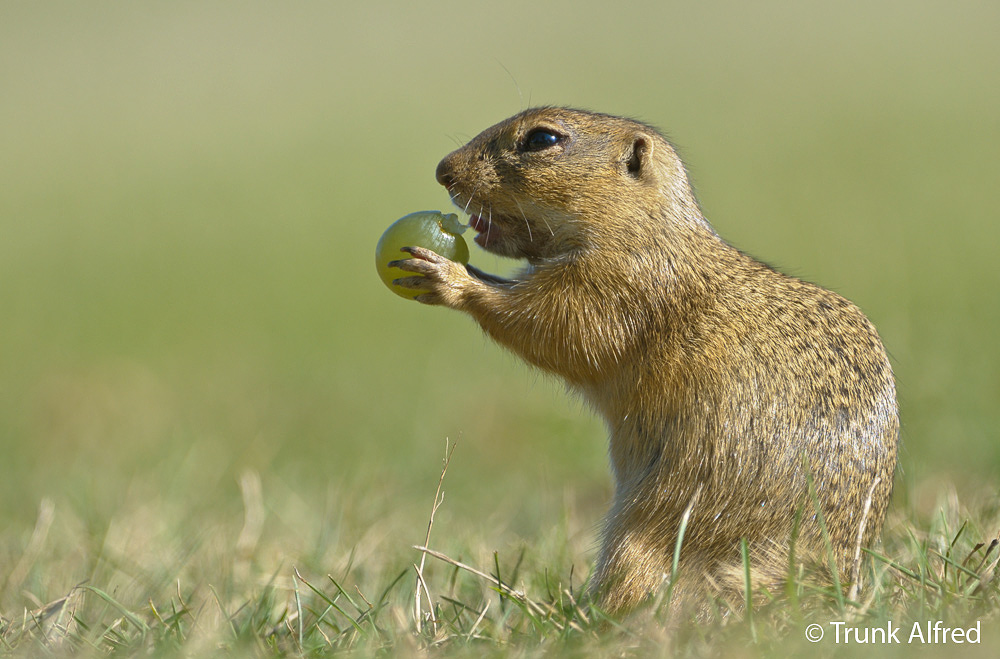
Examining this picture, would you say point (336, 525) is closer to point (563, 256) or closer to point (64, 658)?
point (563, 256)

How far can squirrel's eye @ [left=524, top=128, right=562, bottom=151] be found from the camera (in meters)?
4.34

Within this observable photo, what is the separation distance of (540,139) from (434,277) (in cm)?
74

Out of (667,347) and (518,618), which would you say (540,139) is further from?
(518,618)

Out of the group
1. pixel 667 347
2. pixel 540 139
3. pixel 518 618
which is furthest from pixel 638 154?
pixel 518 618

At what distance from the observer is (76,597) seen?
384 cm

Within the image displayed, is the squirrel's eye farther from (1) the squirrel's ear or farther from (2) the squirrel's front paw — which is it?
(2) the squirrel's front paw

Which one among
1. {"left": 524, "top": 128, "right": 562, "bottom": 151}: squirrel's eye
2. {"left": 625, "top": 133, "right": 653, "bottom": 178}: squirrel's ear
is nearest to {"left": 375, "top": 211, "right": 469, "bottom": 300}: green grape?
{"left": 524, "top": 128, "right": 562, "bottom": 151}: squirrel's eye

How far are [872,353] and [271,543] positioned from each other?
283 centimetres

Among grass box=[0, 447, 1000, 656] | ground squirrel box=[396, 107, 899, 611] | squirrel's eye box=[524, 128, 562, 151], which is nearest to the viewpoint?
grass box=[0, 447, 1000, 656]

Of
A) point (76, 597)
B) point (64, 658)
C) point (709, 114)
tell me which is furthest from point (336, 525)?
point (709, 114)

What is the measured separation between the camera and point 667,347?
388 centimetres

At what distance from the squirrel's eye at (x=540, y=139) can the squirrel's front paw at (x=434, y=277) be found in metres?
0.59

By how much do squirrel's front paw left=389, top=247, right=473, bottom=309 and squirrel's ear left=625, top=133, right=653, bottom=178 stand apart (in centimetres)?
83

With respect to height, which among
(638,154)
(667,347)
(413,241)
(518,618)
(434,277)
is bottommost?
(518,618)
